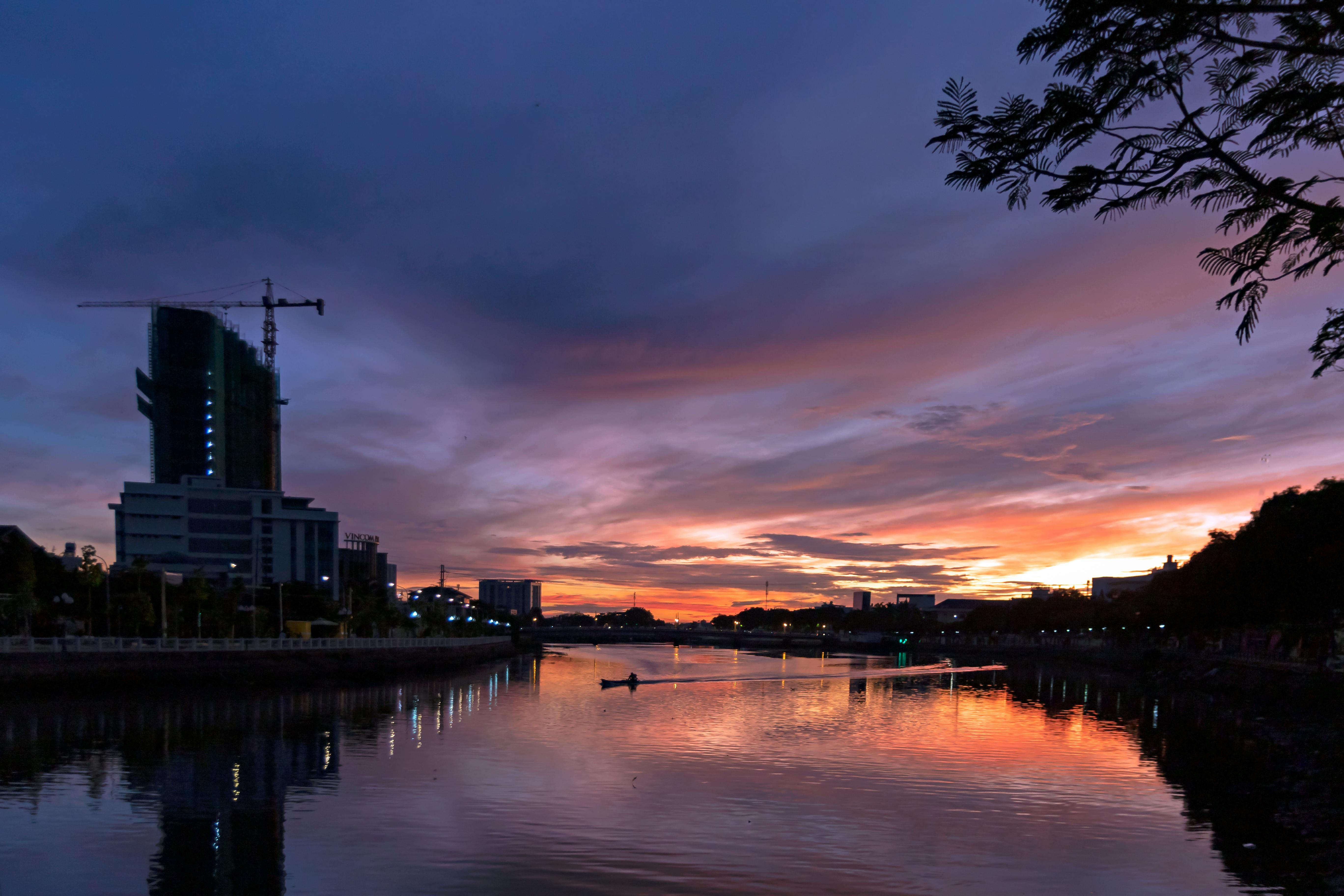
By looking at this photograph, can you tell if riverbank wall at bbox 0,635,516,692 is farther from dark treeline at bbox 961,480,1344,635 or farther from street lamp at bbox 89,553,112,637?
dark treeline at bbox 961,480,1344,635

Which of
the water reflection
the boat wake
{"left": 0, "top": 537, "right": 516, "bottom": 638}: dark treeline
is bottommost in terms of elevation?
the boat wake

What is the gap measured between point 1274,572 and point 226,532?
6119 inches

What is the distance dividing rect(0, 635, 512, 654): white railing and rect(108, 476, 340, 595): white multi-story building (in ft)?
242

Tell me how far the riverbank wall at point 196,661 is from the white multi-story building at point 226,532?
2977 inches

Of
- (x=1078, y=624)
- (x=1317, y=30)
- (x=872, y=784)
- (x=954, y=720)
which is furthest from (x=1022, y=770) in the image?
(x=1078, y=624)

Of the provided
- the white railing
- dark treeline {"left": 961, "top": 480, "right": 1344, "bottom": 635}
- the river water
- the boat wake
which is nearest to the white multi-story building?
the white railing

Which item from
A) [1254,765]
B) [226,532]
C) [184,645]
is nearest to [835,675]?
[184,645]

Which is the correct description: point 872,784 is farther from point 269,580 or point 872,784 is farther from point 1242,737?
point 269,580

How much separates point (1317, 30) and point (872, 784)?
2770 cm

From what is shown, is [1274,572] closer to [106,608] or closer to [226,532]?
[106,608]

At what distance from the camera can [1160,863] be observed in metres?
21.6

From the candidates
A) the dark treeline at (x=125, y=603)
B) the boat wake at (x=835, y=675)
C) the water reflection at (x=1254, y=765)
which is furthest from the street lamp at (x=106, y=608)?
the water reflection at (x=1254, y=765)

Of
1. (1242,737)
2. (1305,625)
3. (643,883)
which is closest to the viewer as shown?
(643,883)

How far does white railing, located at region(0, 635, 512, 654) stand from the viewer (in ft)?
152
